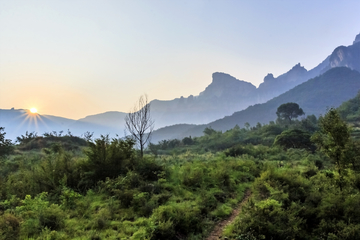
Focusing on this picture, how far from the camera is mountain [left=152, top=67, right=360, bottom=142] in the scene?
A: 121 meters

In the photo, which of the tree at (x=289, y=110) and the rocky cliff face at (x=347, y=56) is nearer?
the tree at (x=289, y=110)

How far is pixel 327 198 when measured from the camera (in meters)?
7.12

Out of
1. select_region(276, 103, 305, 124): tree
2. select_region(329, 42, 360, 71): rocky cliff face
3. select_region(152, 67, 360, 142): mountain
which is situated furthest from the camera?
select_region(329, 42, 360, 71): rocky cliff face

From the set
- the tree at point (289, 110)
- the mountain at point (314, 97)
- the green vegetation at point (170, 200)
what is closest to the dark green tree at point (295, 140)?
the green vegetation at point (170, 200)

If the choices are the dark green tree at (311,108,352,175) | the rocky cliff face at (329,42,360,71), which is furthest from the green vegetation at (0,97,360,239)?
the rocky cliff face at (329,42,360,71)

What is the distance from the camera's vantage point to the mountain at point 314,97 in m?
121

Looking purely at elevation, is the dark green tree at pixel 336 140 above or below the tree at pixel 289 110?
below

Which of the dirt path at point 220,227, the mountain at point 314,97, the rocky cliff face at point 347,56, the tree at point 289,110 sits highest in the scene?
the rocky cliff face at point 347,56

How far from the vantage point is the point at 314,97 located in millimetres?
127312

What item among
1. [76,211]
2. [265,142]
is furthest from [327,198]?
[265,142]

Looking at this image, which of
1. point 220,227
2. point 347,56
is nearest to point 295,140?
point 220,227

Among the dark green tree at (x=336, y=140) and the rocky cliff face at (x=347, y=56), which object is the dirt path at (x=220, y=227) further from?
the rocky cliff face at (x=347, y=56)

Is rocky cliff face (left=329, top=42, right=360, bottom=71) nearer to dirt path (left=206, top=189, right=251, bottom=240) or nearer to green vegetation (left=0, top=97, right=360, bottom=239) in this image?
green vegetation (left=0, top=97, right=360, bottom=239)

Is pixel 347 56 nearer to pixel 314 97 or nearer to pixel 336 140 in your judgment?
pixel 314 97
